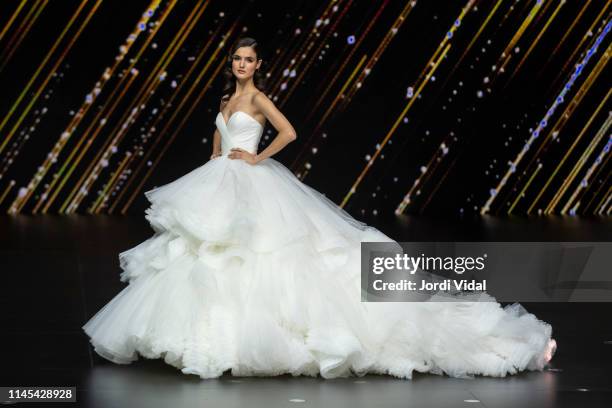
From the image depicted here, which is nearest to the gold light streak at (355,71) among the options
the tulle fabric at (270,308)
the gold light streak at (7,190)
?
A: the gold light streak at (7,190)

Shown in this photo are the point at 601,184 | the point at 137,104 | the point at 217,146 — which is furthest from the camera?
the point at 601,184

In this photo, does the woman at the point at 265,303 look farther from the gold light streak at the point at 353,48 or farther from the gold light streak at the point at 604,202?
the gold light streak at the point at 604,202

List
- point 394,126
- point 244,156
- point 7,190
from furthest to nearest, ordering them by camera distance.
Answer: point 7,190 → point 394,126 → point 244,156

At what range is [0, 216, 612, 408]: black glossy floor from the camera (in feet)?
10.8

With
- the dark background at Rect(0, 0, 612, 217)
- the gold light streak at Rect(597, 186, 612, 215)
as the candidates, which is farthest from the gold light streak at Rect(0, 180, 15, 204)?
the gold light streak at Rect(597, 186, 612, 215)

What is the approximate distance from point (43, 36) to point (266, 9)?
94.3 inches

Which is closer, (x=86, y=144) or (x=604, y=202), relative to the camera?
(x=86, y=144)

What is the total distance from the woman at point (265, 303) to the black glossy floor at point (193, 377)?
0.08 metres

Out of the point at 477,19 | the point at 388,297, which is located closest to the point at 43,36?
the point at 477,19

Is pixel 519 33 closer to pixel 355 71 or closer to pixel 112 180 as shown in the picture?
pixel 355 71

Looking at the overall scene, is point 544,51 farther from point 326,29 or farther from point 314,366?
point 314,366

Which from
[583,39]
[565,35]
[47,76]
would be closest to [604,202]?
[583,39]

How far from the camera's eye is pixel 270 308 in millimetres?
3621

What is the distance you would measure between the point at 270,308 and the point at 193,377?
36 centimetres
